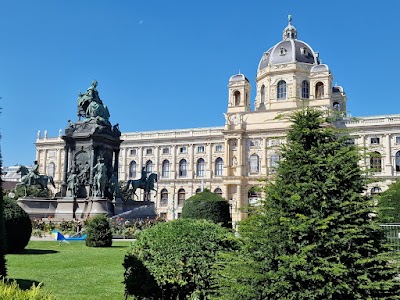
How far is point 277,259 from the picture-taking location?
14.1 feet

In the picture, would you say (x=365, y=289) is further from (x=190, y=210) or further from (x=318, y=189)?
(x=190, y=210)

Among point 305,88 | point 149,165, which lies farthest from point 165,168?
point 305,88

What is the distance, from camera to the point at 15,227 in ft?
44.6

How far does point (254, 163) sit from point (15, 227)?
4906 cm

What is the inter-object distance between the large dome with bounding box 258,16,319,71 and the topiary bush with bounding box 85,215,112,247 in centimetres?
5019

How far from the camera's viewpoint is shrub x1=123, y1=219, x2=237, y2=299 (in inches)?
269

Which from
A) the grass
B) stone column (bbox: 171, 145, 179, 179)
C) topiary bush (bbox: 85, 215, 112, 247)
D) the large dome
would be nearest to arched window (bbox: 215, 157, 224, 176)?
stone column (bbox: 171, 145, 179, 179)

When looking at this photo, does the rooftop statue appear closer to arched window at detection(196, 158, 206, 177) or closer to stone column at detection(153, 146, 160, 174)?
arched window at detection(196, 158, 206, 177)

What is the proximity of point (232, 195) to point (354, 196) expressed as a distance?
56120 millimetres

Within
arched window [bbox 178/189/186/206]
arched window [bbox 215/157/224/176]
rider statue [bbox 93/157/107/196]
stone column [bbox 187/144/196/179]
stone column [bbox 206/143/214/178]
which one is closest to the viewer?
rider statue [bbox 93/157/107/196]

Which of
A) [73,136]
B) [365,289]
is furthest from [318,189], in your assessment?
[73,136]

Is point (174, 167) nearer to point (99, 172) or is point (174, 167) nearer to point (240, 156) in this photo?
point (240, 156)

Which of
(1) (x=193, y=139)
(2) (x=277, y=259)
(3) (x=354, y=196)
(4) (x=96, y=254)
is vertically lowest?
(4) (x=96, y=254)

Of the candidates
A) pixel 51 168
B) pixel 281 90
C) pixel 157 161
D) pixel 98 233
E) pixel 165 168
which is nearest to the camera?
pixel 98 233
